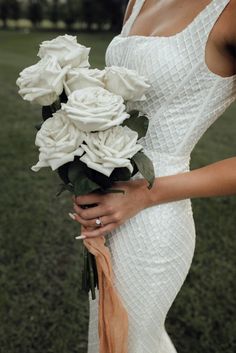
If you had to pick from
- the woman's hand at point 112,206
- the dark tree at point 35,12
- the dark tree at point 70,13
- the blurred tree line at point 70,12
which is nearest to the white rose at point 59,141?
the woman's hand at point 112,206

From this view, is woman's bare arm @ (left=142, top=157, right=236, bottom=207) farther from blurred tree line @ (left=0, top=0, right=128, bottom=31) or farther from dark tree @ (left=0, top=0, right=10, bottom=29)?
dark tree @ (left=0, top=0, right=10, bottom=29)

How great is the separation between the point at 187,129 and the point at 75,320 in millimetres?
2192

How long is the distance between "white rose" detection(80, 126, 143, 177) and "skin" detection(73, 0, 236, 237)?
217mm

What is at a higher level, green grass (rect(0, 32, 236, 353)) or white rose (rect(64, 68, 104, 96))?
white rose (rect(64, 68, 104, 96))

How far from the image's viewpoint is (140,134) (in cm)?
173

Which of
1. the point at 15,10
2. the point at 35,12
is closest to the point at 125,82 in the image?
the point at 35,12

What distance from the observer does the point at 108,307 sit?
1933 mm

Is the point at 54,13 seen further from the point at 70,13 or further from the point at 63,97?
the point at 63,97

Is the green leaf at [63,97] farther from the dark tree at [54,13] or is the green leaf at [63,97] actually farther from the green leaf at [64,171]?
the dark tree at [54,13]

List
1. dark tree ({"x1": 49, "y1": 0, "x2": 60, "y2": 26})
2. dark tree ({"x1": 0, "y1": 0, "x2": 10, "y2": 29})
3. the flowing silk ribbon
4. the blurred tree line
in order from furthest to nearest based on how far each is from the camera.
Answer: dark tree ({"x1": 49, "y1": 0, "x2": 60, "y2": 26}) → dark tree ({"x1": 0, "y1": 0, "x2": 10, "y2": 29}) → the blurred tree line → the flowing silk ribbon

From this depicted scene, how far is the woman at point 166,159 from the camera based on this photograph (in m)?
1.79

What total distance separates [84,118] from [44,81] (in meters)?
0.19

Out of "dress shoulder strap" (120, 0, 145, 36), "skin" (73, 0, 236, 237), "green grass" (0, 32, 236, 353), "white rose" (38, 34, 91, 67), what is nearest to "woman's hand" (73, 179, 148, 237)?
Answer: "skin" (73, 0, 236, 237)

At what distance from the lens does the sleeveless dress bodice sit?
1.79 metres
